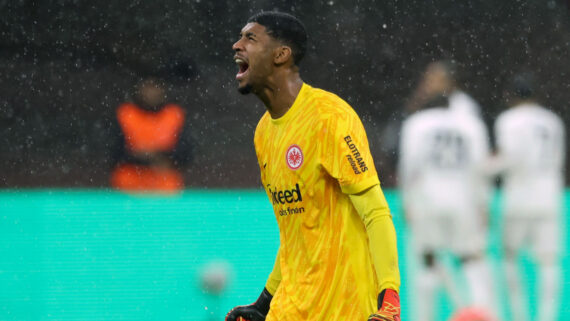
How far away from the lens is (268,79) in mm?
2873

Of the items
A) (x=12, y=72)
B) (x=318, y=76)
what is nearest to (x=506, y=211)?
(x=318, y=76)

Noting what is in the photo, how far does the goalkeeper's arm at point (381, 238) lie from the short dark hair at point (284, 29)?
568 millimetres

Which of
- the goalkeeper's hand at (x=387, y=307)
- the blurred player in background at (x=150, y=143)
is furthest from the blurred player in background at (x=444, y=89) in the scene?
the goalkeeper's hand at (x=387, y=307)

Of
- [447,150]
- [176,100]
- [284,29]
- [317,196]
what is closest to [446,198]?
[447,150]

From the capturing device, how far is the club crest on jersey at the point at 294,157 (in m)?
2.74

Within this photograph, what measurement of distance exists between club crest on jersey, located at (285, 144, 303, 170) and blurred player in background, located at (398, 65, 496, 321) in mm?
3110

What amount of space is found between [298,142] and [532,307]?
141 inches

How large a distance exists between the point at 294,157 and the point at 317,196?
137 mm

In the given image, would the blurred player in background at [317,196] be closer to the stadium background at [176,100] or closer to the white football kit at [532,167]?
the stadium background at [176,100]

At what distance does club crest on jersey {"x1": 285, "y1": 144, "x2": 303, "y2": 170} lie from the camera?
2.74 meters

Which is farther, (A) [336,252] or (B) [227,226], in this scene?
(B) [227,226]

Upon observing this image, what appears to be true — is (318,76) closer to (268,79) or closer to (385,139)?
(385,139)

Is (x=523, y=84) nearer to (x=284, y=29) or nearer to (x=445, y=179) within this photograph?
(x=445, y=179)

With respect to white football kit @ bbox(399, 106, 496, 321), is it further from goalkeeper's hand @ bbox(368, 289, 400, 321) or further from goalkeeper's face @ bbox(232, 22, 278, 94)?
goalkeeper's hand @ bbox(368, 289, 400, 321)
